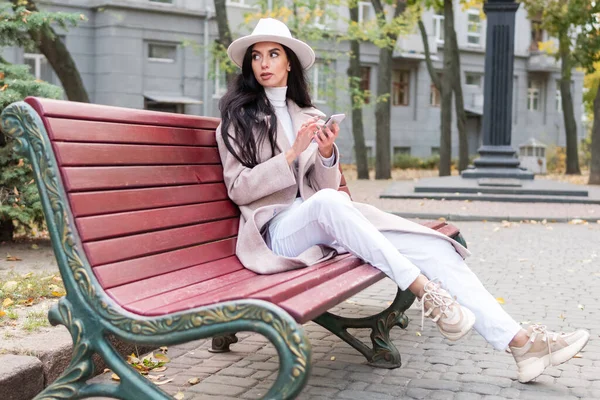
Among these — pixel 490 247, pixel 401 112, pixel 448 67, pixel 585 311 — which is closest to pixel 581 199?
pixel 490 247

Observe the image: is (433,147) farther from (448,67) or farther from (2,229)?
(2,229)

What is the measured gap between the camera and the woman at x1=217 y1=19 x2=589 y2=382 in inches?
147

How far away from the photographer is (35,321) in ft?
14.0

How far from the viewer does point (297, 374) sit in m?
2.56

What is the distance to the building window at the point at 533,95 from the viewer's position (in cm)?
4609

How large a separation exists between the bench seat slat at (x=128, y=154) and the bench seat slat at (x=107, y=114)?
0.36 feet

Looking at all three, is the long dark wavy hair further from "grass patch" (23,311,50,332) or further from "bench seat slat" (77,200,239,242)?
"grass patch" (23,311,50,332)

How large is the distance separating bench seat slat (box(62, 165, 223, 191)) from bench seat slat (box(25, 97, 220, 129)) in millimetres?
201

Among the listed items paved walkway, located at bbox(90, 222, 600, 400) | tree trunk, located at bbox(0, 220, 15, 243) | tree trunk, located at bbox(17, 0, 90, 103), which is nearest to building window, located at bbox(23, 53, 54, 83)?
tree trunk, located at bbox(17, 0, 90, 103)

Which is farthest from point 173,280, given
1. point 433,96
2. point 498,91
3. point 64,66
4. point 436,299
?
point 433,96

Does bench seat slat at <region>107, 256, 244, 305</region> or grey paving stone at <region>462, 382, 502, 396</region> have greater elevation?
bench seat slat at <region>107, 256, 244, 305</region>

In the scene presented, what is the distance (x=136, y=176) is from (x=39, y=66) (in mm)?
26783

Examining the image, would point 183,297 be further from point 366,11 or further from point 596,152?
point 366,11

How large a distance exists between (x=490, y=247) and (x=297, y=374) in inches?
286
